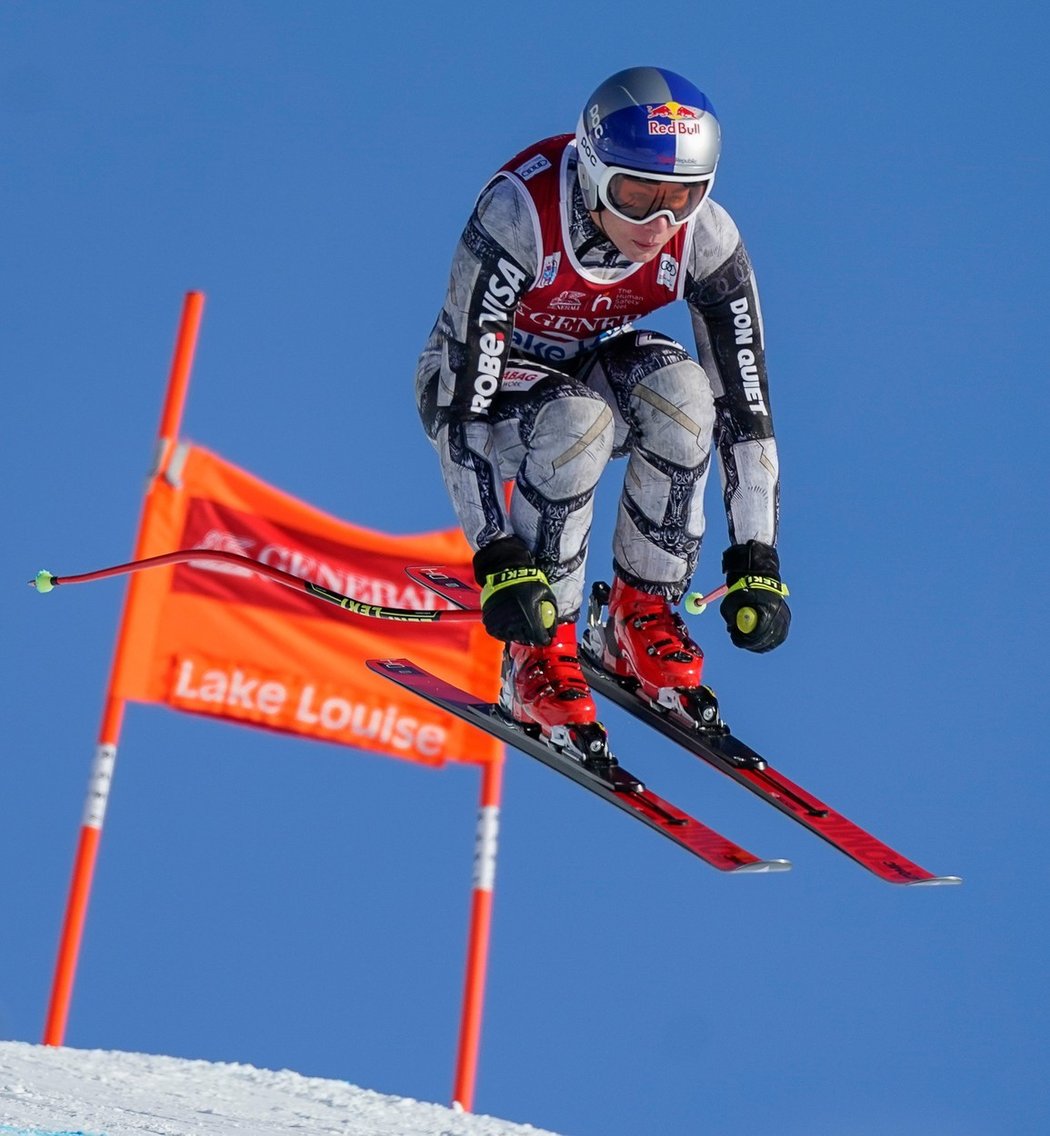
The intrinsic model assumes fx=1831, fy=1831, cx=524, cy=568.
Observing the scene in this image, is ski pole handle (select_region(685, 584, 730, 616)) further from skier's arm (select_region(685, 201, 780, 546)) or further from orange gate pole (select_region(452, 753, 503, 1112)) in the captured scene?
orange gate pole (select_region(452, 753, 503, 1112))

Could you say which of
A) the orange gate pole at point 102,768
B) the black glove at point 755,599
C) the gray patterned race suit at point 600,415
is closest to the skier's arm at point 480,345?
the gray patterned race suit at point 600,415

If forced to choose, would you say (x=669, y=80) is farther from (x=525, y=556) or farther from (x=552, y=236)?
(x=525, y=556)

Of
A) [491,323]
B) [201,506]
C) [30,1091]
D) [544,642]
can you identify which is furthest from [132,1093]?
[201,506]

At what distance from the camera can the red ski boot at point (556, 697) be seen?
256 inches

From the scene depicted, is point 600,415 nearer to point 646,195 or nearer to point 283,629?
point 646,195

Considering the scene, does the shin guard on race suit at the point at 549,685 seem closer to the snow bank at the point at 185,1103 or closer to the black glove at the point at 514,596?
the black glove at the point at 514,596

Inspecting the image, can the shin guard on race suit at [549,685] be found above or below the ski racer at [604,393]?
below

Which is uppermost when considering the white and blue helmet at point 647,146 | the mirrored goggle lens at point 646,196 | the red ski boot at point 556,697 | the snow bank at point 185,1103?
the white and blue helmet at point 647,146

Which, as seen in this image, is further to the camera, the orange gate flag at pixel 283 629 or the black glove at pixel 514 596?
the orange gate flag at pixel 283 629

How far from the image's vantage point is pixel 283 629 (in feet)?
37.8

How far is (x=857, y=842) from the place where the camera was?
644 cm

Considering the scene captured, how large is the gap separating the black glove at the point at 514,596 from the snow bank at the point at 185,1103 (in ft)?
6.44

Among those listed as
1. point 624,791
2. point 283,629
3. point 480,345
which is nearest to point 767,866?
point 624,791

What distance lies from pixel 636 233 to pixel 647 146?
297 mm
